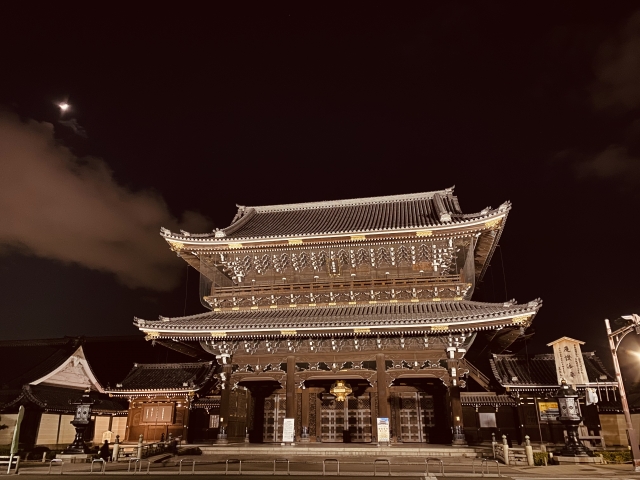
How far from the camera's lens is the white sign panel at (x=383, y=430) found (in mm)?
21844

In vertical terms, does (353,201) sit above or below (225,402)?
above

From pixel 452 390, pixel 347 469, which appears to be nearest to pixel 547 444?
pixel 452 390

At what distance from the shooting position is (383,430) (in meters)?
A: 21.9

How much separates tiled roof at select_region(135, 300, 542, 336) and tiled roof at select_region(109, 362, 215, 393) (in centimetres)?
435

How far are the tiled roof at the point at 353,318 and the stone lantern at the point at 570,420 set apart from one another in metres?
3.73

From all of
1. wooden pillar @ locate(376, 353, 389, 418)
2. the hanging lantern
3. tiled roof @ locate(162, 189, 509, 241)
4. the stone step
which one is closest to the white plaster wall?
the stone step

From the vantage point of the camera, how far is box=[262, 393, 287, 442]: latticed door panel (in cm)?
2670

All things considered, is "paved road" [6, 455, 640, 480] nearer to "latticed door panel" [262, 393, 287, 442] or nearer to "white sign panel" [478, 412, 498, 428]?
"latticed door panel" [262, 393, 287, 442]

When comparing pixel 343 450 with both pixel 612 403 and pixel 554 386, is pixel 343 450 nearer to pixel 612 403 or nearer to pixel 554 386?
pixel 554 386

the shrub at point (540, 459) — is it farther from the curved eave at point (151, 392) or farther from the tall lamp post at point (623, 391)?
the curved eave at point (151, 392)

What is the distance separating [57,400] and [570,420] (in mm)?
26789

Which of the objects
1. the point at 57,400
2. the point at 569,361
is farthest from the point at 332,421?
the point at 57,400

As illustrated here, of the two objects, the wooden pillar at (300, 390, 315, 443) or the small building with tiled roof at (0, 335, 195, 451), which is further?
the small building with tiled roof at (0, 335, 195, 451)

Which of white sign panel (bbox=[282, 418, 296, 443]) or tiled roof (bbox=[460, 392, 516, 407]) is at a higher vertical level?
tiled roof (bbox=[460, 392, 516, 407])
